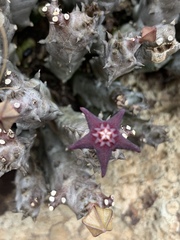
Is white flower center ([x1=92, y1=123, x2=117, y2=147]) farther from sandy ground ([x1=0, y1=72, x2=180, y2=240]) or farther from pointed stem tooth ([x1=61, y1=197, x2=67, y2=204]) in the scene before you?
sandy ground ([x1=0, y1=72, x2=180, y2=240])

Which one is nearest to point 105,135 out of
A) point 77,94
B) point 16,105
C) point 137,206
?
point 16,105

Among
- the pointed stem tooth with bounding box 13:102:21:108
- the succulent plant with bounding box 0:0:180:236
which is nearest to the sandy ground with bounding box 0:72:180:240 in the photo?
the succulent plant with bounding box 0:0:180:236

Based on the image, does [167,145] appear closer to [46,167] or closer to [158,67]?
[158,67]

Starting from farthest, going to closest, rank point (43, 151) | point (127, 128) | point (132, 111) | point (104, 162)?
1. point (43, 151)
2. point (132, 111)
3. point (127, 128)
4. point (104, 162)

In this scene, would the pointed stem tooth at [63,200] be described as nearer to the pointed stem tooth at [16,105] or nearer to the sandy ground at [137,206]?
the sandy ground at [137,206]

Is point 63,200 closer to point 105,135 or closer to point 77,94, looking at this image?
point 105,135

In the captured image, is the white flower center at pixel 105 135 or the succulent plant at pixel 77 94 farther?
the succulent plant at pixel 77 94

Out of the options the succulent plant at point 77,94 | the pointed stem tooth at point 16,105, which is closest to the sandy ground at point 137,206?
the succulent plant at point 77,94

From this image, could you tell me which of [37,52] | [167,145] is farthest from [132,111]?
[37,52]

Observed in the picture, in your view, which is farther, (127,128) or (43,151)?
(43,151)
